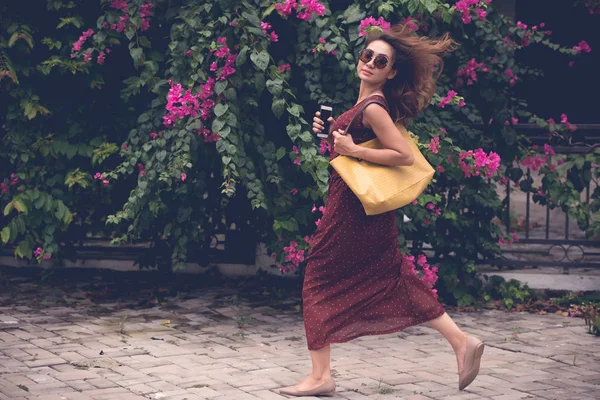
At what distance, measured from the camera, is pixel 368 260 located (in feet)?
18.6

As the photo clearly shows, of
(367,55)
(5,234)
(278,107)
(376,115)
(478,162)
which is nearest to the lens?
(376,115)

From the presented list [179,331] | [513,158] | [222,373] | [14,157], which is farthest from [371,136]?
[14,157]

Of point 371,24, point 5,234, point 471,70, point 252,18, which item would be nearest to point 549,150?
point 471,70

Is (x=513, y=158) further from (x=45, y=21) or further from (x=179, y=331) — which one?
(x=45, y=21)

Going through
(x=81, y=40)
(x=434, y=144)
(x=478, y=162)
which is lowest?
(x=478, y=162)

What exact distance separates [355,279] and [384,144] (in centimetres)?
75

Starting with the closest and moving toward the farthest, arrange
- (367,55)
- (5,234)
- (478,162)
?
(367,55) → (478,162) → (5,234)

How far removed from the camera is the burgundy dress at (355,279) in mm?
5605

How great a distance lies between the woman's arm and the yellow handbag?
0.05 metres

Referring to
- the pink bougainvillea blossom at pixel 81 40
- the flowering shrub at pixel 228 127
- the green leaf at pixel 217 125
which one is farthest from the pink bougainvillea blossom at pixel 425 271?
the pink bougainvillea blossom at pixel 81 40

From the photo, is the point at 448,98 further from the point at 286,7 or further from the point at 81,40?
the point at 81,40

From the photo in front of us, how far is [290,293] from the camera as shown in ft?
27.3

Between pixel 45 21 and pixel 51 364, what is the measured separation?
3005 mm

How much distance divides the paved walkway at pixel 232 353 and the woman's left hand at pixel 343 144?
1296mm
